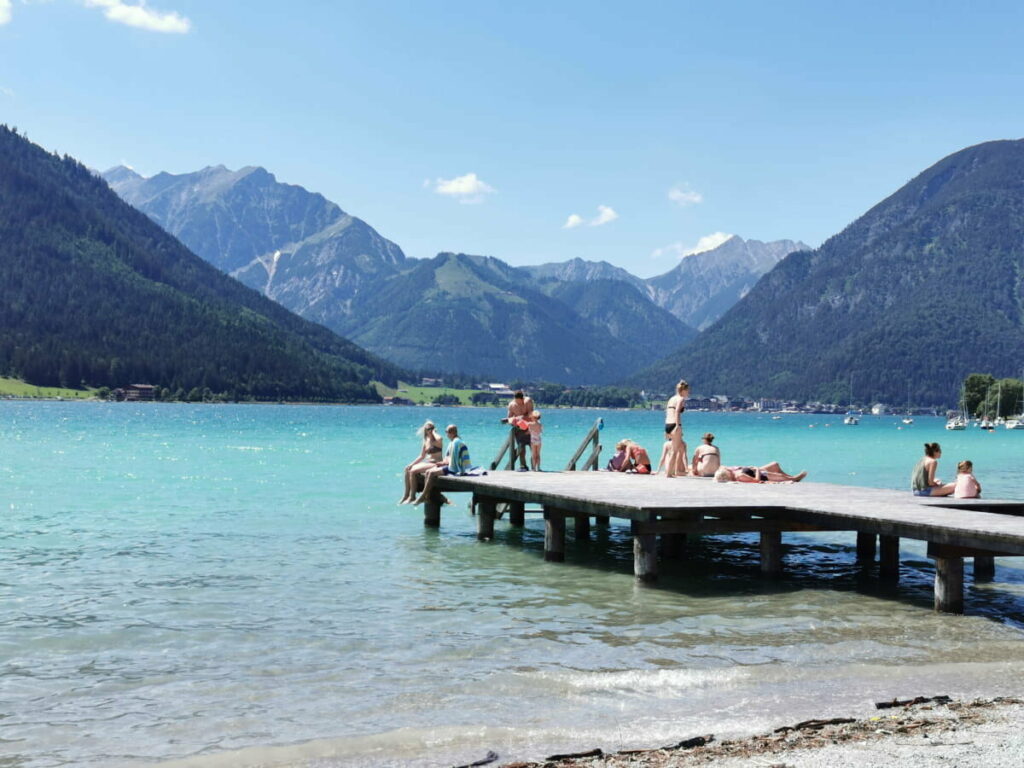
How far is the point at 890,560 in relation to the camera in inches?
795

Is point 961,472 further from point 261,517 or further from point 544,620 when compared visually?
point 261,517

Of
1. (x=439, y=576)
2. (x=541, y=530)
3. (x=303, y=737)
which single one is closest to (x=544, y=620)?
(x=439, y=576)

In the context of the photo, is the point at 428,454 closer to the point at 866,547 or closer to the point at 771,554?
the point at 771,554

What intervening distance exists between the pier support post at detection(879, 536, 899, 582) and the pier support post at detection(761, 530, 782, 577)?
Result: 2.25 m

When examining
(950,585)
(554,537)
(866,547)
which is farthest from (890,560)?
(554,537)

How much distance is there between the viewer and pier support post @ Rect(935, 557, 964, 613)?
1616 cm

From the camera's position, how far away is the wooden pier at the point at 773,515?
16.0 metres

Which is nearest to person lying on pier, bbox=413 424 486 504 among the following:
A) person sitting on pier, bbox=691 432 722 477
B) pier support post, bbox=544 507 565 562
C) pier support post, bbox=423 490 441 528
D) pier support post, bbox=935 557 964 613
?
pier support post, bbox=423 490 441 528

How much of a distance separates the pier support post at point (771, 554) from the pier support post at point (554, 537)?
449 centimetres

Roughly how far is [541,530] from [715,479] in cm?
596

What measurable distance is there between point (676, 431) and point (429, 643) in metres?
13.1

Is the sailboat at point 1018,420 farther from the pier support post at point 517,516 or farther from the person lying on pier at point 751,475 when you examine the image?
the pier support post at point 517,516

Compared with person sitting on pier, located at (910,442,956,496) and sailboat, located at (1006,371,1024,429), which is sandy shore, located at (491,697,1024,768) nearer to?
person sitting on pier, located at (910,442,956,496)

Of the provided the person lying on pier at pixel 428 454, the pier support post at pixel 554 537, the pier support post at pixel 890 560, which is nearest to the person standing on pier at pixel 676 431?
the pier support post at pixel 554 537
